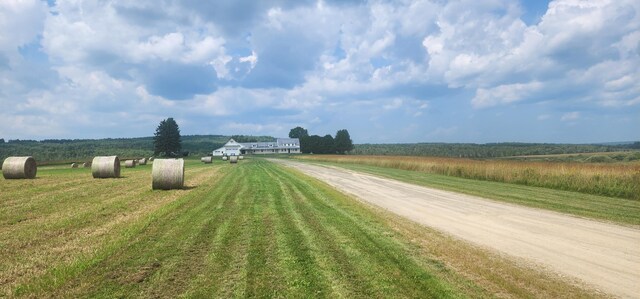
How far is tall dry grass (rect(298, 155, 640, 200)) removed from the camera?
21.0 metres

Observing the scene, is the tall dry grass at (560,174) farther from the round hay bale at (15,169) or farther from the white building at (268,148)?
the white building at (268,148)

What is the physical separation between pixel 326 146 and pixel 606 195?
120860mm

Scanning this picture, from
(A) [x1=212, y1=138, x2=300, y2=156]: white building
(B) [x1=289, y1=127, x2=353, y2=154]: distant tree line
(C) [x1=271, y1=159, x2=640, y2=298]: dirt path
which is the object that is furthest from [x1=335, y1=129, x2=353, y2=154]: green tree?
(C) [x1=271, y1=159, x2=640, y2=298]: dirt path

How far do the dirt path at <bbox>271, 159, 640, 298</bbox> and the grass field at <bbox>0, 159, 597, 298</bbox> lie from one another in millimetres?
769

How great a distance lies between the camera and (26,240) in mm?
9562

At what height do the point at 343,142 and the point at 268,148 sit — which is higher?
the point at 343,142

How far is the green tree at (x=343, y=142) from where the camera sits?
138750 millimetres

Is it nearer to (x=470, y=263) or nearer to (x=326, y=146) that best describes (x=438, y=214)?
(x=470, y=263)

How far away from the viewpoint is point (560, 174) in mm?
24703

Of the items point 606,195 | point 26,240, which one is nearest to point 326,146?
point 606,195

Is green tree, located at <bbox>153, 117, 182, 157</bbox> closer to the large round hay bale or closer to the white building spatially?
the white building

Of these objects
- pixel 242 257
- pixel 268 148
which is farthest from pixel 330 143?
pixel 242 257

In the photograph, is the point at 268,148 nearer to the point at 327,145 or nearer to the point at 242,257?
the point at 327,145

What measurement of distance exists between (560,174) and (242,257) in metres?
22.7
